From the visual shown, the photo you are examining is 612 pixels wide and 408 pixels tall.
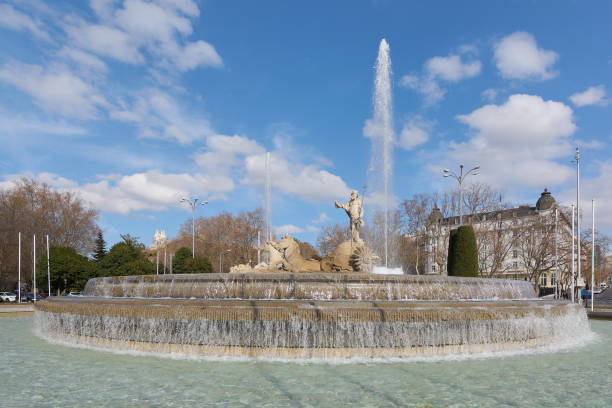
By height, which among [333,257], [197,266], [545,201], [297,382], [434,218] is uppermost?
[545,201]

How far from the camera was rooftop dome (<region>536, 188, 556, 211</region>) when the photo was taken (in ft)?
254

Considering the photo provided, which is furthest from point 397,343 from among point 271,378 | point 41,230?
point 41,230

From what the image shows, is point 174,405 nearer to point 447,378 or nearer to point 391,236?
point 447,378

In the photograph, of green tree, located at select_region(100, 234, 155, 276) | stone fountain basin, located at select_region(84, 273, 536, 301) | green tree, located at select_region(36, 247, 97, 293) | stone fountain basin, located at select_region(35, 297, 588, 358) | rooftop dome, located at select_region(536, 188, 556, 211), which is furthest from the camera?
rooftop dome, located at select_region(536, 188, 556, 211)

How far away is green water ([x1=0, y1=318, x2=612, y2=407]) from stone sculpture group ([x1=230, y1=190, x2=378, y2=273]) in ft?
28.7

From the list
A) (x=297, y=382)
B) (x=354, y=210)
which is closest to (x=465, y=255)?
(x=354, y=210)

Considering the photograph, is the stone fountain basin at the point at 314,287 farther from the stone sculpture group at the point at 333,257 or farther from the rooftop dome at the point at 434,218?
the rooftop dome at the point at 434,218

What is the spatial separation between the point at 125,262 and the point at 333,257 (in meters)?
30.0

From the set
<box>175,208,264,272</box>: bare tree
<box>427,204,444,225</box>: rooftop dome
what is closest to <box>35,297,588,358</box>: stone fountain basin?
<box>427,204,444,225</box>: rooftop dome

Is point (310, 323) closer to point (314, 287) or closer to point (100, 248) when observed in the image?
point (314, 287)

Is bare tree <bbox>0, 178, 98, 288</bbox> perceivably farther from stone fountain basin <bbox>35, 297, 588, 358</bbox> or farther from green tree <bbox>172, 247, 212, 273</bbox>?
stone fountain basin <bbox>35, 297, 588, 358</bbox>

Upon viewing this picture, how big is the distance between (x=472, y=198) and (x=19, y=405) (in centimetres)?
4115

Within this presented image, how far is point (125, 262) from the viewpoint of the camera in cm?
4228

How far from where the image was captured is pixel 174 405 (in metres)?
5.90
